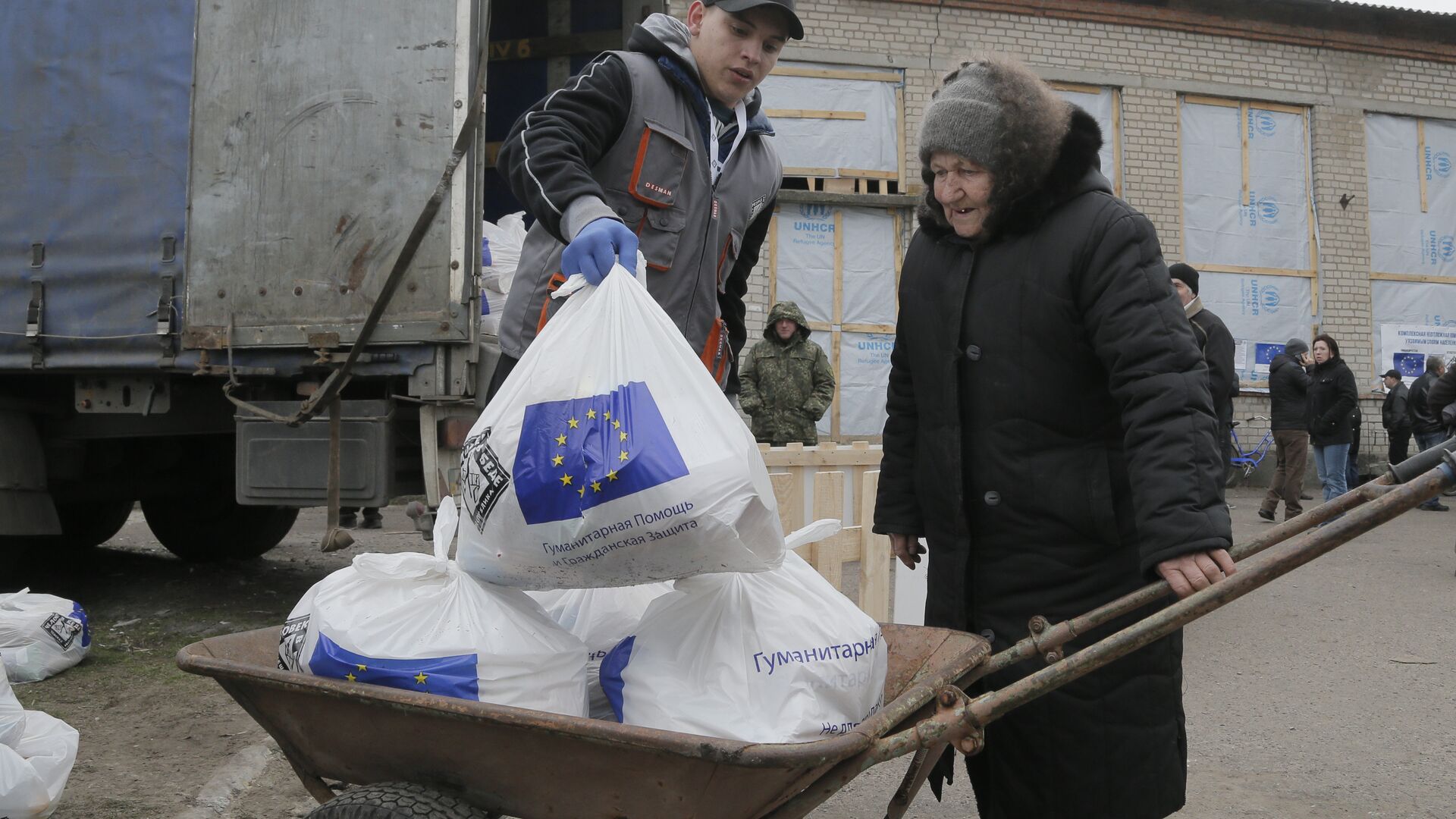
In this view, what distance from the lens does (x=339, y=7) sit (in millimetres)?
4562

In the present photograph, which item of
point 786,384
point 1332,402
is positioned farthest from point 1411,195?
point 786,384

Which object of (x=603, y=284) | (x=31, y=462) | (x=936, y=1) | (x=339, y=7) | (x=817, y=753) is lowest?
(x=817, y=753)

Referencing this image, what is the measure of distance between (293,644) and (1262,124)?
48.3 ft

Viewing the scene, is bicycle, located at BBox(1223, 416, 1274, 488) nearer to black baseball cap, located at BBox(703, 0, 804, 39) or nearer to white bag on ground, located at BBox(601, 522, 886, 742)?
black baseball cap, located at BBox(703, 0, 804, 39)

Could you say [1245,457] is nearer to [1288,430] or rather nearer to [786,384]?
[1288,430]

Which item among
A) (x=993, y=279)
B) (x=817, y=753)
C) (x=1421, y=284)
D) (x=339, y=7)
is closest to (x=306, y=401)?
(x=339, y=7)

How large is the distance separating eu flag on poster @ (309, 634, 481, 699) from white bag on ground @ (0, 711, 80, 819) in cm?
124

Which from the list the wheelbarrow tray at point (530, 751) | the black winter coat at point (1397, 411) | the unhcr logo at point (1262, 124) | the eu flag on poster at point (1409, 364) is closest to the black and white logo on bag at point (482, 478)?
the wheelbarrow tray at point (530, 751)

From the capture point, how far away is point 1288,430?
34.4ft

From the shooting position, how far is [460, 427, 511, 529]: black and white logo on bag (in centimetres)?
204

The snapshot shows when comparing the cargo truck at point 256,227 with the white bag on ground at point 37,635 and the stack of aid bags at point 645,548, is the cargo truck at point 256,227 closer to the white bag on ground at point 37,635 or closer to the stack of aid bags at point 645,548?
the white bag on ground at point 37,635

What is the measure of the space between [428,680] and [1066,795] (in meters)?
1.30

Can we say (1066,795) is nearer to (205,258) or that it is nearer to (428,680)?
(428,680)

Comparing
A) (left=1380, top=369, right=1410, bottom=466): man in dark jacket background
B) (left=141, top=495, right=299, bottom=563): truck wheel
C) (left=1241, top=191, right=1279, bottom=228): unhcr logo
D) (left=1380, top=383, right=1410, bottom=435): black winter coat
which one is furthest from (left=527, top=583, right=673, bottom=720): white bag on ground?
(left=1241, top=191, right=1279, bottom=228): unhcr logo
